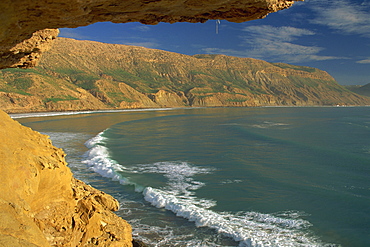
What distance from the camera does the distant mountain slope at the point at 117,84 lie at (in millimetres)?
88250

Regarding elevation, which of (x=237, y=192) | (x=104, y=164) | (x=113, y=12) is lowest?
(x=104, y=164)

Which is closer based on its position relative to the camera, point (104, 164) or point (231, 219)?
point (231, 219)

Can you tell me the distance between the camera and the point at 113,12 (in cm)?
449

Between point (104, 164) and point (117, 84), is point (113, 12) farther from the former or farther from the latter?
point (117, 84)

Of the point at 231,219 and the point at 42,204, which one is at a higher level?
the point at 42,204

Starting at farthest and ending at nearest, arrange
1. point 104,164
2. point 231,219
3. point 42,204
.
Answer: point 104,164 < point 231,219 < point 42,204

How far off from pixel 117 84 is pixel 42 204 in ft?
422

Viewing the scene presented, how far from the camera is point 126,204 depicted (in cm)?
1001

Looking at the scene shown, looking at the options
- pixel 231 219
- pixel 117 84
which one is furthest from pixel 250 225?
pixel 117 84

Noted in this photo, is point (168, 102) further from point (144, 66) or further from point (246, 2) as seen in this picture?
point (246, 2)

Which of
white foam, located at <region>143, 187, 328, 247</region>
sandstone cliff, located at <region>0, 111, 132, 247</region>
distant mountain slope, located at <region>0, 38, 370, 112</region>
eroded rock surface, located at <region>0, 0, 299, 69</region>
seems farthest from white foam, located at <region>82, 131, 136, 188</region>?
distant mountain slope, located at <region>0, 38, 370, 112</region>

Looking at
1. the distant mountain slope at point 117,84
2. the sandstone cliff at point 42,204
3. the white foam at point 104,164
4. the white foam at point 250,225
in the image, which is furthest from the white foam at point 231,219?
the distant mountain slope at point 117,84

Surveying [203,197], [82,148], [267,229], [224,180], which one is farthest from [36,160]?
[82,148]

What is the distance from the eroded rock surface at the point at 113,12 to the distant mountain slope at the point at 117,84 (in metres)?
81.4
